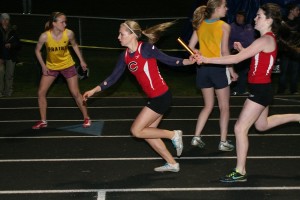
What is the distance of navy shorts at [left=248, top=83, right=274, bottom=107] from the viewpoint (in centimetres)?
744

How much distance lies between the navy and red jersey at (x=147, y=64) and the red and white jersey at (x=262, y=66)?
88 cm

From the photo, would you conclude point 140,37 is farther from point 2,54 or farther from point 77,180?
point 2,54

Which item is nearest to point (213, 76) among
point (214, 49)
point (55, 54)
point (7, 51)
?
point (214, 49)

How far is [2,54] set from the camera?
589 inches

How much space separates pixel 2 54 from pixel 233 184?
8975mm

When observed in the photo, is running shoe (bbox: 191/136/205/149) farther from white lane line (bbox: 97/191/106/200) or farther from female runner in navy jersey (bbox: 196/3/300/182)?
white lane line (bbox: 97/191/106/200)

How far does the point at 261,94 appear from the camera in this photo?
7.45 m

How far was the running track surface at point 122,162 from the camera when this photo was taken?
719cm

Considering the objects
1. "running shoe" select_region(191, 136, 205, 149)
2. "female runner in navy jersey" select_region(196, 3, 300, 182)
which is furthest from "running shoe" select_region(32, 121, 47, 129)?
"female runner in navy jersey" select_region(196, 3, 300, 182)

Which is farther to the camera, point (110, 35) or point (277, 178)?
point (110, 35)

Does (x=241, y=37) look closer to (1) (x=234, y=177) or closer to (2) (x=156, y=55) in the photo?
(2) (x=156, y=55)

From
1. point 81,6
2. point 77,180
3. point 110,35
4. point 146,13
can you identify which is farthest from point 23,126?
point 81,6

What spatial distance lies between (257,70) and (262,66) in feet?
0.28

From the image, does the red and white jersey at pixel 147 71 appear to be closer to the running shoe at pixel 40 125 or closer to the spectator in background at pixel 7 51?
the running shoe at pixel 40 125
